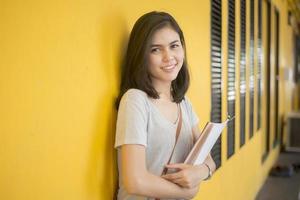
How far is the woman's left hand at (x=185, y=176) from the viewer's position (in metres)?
1.33

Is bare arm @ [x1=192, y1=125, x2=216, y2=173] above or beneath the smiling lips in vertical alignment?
beneath

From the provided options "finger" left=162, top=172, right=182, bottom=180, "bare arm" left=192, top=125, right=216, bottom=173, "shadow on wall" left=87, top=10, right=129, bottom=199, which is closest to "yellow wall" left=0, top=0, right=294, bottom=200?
"shadow on wall" left=87, top=10, right=129, bottom=199

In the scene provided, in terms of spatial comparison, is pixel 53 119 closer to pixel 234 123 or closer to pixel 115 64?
pixel 115 64

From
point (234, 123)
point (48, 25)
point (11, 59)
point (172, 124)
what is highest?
point (48, 25)

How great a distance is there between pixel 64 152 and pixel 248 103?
296 cm

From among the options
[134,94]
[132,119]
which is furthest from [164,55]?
[132,119]

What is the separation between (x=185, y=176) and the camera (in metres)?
1.33

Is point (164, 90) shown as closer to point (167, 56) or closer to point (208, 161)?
point (167, 56)

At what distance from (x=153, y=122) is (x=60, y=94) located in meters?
0.41

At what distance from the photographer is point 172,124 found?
1438 mm

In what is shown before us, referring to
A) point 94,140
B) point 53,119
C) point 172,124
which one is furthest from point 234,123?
point 53,119

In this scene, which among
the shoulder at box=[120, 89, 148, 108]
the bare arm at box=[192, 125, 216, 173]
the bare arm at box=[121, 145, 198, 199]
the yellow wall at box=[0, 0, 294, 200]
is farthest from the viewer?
the bare arm at box=[192, 125, 216, 173]

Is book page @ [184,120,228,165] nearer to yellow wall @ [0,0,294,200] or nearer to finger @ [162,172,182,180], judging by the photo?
finger @ [162,172,182,180]

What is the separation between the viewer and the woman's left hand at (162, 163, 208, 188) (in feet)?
4.36
